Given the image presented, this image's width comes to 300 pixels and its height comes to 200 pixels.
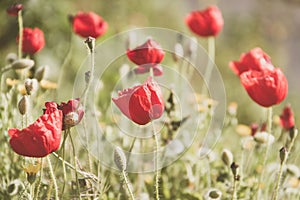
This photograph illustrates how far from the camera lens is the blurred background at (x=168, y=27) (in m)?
2.86

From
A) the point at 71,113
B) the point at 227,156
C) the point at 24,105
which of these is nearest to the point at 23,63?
the point at 24,105

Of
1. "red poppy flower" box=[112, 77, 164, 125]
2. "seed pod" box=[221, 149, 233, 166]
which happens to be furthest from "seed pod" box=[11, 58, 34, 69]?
"seed pod" box=[221, 149, 233, 166]

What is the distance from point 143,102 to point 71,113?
0.12 metres

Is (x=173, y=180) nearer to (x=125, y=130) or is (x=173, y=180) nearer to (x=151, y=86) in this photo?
(x=125, y=130)

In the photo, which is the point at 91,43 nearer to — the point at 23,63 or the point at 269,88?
the point at 23,63

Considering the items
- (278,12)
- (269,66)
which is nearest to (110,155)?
(269,66)

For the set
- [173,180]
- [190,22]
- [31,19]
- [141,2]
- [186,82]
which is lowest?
[173,180]

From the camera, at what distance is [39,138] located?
2.88 feet

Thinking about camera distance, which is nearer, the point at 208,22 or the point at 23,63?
the point at 23,63

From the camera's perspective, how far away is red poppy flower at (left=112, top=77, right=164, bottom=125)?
37.4 inches

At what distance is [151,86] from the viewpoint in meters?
0.96

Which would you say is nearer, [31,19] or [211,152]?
[211,152]

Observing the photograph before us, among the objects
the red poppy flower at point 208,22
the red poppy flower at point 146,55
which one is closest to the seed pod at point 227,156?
the red poppy flower at point 146,55

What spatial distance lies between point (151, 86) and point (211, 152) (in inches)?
18.9
